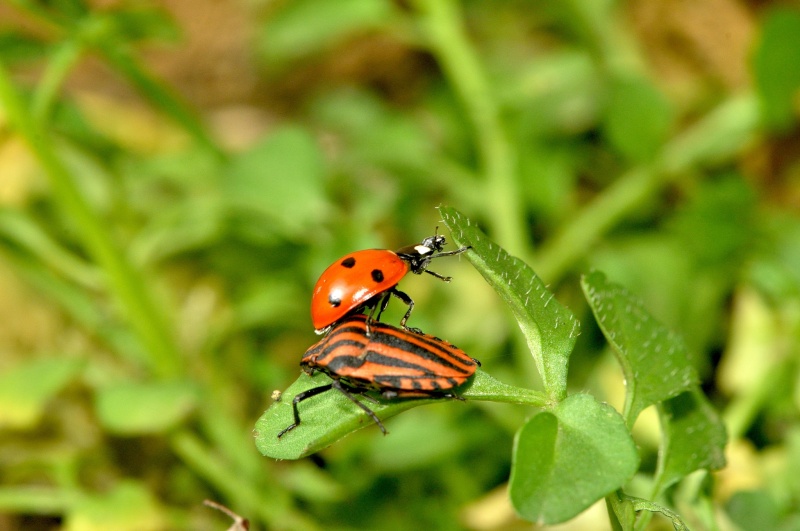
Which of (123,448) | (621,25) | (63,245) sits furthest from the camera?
(621,25)

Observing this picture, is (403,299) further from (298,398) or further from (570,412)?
(570,412)

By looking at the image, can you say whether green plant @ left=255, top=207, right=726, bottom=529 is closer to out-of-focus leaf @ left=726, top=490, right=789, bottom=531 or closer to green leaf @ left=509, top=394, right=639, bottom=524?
green leaf @ left=509, top=394, right=639, bottom=524

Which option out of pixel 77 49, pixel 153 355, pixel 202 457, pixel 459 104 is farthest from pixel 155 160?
pixel 459 104

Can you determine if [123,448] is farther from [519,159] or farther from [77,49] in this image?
→ [519,159]

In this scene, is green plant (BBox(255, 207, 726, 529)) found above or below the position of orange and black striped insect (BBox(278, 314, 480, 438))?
below

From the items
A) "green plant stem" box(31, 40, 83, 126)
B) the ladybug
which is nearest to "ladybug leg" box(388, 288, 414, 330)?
the ladybug

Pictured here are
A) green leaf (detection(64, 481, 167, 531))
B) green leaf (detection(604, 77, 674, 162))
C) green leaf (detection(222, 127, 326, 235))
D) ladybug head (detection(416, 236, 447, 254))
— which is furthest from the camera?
green leaf (detection(604, 77, 674, 162))

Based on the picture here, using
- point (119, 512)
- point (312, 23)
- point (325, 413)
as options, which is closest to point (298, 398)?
point (325, 413)
